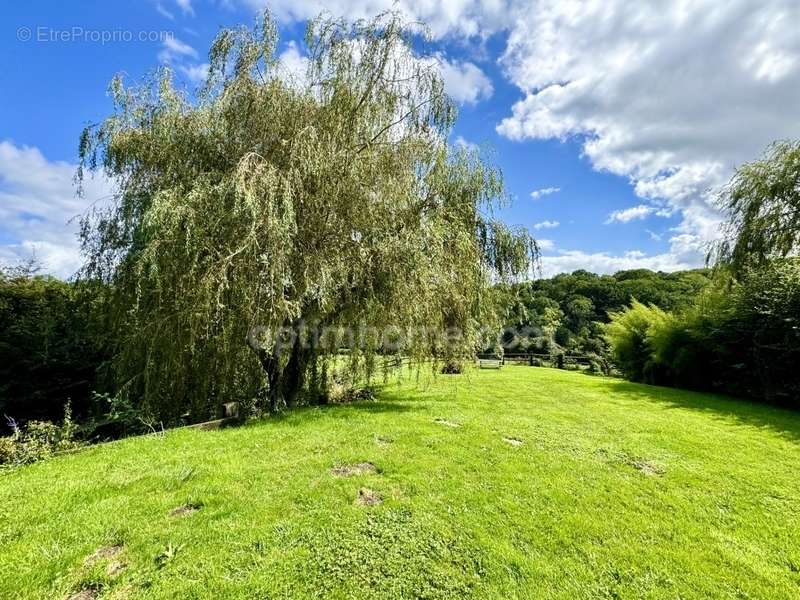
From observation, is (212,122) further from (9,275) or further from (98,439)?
(9,275)

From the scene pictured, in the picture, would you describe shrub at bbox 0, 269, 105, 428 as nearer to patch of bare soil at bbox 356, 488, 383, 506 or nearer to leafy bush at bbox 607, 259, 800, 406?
patch of bare soil at bbox 356, 488, 383, 506

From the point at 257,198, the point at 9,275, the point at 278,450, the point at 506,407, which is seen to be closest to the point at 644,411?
the point at 506,407

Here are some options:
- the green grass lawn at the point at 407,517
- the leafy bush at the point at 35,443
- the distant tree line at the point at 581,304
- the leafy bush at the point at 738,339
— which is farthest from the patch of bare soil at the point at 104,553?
the distant tree line at the point at 581,304

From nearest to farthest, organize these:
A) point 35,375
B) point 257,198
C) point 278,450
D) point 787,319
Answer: point 278,450
point 257,198
point 35,375
point 787,319

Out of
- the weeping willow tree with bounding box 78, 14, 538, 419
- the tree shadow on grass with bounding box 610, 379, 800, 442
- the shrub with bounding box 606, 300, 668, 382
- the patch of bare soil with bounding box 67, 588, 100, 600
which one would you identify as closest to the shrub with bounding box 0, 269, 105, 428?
the weeping willow tree with bounding box 78, 14, 538, 419

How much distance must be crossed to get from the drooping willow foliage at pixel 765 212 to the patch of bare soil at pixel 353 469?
440 inches

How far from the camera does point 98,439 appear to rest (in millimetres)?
5141

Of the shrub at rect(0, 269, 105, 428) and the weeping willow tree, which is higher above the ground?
the weeping willow tree

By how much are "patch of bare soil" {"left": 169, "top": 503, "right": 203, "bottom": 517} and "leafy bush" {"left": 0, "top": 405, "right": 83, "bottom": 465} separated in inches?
95.8

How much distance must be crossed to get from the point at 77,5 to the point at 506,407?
9105 mm

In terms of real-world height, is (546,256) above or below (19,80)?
below

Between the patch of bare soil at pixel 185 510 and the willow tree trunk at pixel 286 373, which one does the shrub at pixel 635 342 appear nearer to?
the willow tree trunk at pixel 286 373

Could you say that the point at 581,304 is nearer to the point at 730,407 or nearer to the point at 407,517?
the point at 730,407

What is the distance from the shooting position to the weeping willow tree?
4789mm
